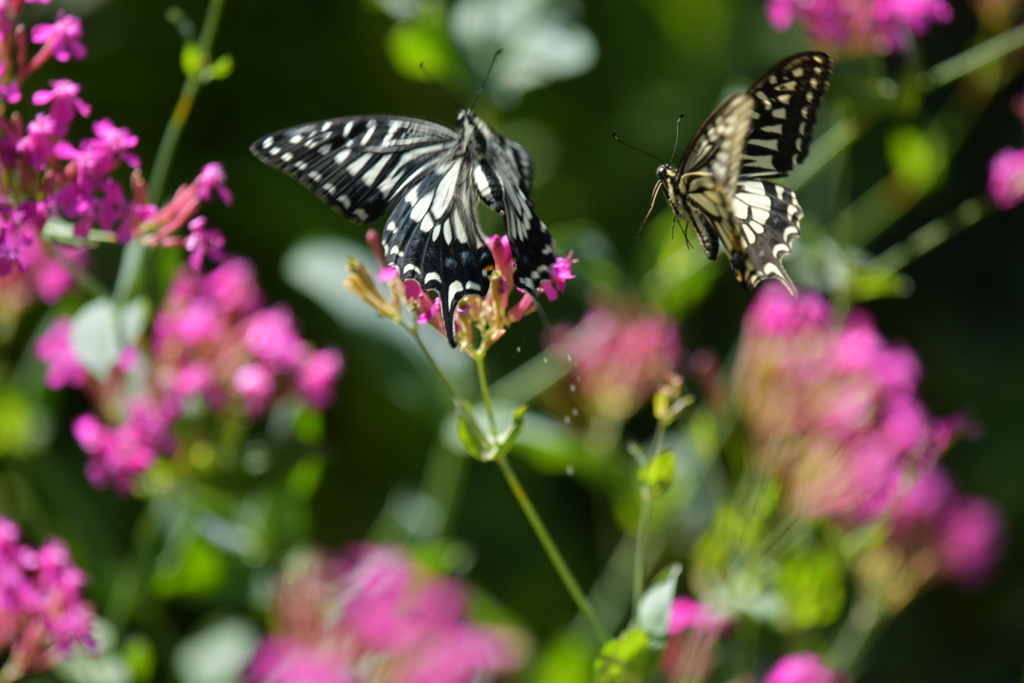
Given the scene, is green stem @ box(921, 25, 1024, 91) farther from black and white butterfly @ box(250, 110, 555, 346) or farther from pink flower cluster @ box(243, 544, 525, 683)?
pink flower cluster @ box(243, 544, 525, 683)

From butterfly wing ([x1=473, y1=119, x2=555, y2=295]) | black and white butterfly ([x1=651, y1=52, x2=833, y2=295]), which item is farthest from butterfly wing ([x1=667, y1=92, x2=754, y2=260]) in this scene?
butterfly wing ([x1=473, y1=119, x2=555, y2=295])

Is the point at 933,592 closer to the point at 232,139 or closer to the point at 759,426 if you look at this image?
the point at 759,426

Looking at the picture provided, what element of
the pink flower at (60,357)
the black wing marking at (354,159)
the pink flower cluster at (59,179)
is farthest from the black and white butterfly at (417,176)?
the pink flower at (60,357)

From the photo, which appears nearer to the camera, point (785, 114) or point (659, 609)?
point (659, 609)

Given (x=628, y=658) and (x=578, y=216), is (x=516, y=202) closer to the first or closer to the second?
(x=628, y=658)

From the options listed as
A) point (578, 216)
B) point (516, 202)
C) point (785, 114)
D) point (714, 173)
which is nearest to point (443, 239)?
point (516, 202)

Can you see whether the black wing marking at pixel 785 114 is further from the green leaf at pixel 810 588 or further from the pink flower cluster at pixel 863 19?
the green leaf at pixel 810 588
